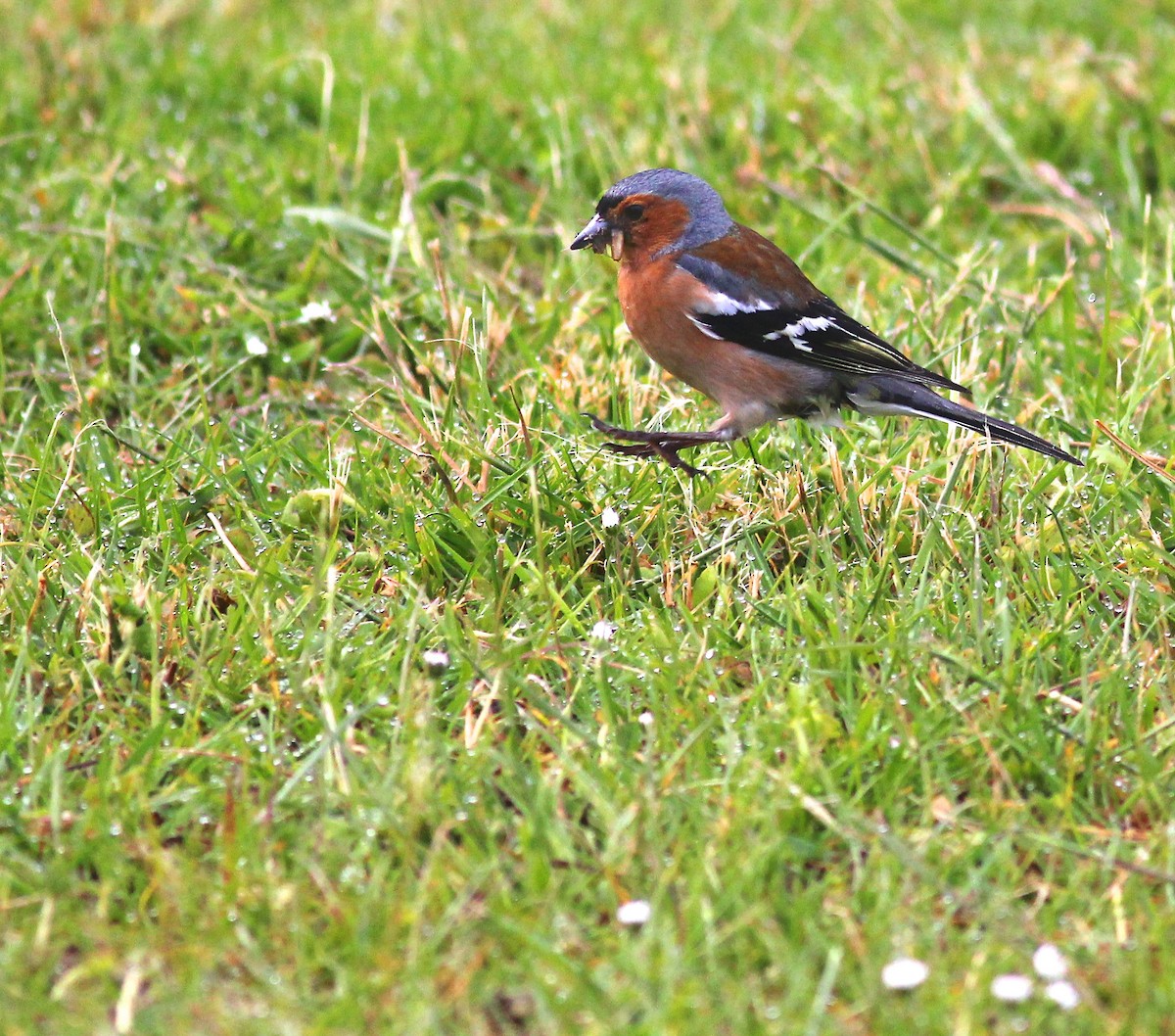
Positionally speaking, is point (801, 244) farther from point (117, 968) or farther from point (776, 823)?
point (117, 968)

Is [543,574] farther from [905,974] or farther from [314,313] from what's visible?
[314,313]

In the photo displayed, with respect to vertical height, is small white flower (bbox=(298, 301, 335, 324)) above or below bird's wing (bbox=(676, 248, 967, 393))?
below

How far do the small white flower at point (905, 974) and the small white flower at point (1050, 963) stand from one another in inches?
7.3

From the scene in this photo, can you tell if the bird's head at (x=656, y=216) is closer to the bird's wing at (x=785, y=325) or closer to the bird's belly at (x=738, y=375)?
the bird's wing at (x=785, y=325)

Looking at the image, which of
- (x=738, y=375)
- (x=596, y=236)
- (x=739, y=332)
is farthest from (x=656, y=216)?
(x=738, y=375)

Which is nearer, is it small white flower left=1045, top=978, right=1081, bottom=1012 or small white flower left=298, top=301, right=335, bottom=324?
small white flower left=1045, top=978, right=1081, bottom=1012

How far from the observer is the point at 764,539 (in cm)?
413

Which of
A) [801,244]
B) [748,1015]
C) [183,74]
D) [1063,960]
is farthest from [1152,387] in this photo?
[183,74]

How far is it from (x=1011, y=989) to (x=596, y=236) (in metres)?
2.71

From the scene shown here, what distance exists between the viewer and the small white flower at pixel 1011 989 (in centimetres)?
255

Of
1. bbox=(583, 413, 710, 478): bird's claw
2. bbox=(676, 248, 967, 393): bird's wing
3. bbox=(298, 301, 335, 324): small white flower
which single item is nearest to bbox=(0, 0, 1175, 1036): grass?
bbox=(298, 301, 335, 324): small white flower

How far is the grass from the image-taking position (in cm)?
275

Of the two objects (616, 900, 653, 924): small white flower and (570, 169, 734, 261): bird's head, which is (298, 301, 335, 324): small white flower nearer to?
(570, 169, 734, 261): bird's head

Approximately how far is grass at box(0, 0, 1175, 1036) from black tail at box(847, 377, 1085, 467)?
125 mm
